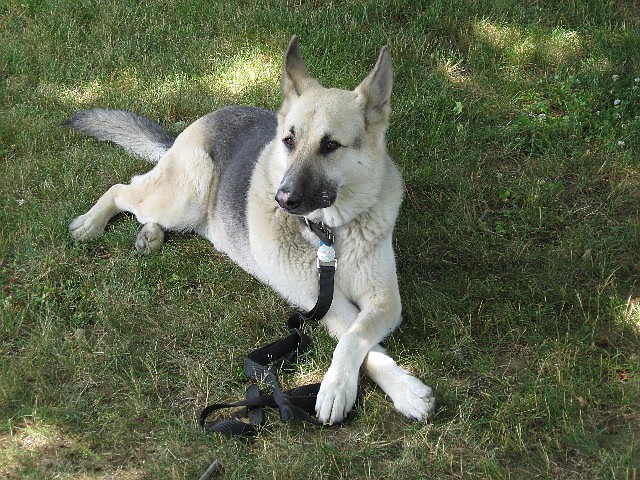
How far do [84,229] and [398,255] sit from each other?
1.95 m

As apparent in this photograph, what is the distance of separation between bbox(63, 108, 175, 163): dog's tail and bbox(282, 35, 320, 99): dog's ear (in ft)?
5.29

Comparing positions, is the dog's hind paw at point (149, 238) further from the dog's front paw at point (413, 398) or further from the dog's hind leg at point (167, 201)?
the dog's front paw at point (413, 398)

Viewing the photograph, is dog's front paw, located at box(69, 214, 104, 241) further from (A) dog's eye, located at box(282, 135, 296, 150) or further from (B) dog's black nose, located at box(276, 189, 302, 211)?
(B) dog's black nose, located at box(276, 189, 302, 211)

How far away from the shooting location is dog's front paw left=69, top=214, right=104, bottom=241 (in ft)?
14.9

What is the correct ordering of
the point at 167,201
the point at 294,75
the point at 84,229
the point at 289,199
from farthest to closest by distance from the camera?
the point at 167,201, the point at 84,229, the point at 294,75, the point at 289,199

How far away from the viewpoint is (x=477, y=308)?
13.0 ft

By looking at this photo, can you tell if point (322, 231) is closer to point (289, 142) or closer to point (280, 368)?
point (289, 142)

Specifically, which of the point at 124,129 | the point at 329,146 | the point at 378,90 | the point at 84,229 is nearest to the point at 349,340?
the point at 329,146

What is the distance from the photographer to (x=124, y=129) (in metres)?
5.33

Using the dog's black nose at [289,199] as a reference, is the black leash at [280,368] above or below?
below

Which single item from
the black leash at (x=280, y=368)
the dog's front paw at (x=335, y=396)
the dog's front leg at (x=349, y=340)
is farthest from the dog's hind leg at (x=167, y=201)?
the dog's front paw at (x=335, y=396)

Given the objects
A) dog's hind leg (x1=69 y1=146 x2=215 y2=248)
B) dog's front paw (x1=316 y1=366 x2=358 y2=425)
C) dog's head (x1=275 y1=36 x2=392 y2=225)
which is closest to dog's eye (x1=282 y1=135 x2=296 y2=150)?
dog's head (x1=275 y1=36 x2=392 y2=225)

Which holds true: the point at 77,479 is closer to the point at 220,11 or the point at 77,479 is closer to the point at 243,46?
the point at 243,46

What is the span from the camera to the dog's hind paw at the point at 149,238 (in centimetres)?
455
